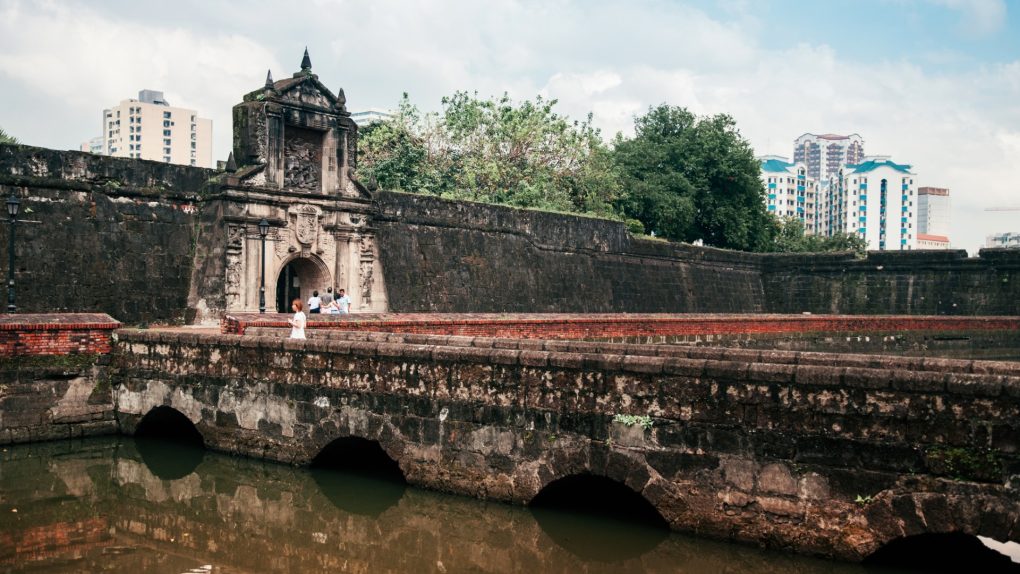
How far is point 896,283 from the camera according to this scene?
1160 inches

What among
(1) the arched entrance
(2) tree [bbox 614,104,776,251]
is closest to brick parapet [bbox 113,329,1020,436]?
(1) the arched entrance

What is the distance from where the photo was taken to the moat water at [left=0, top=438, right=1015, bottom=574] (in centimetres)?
704

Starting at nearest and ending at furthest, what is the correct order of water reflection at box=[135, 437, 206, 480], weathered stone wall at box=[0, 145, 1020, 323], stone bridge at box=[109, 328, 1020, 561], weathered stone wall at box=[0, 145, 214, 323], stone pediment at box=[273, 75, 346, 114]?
stone bridge at box=[109, 328, 1020, 561] → water reflection at box=[135, 437, 206, 480] → weathered stone wall at box=[0, 145, 214, 323] → weathered stone wall at box=[0, 145, 1020, 323] → stone pediment at box=[273, 75, 346, 114]

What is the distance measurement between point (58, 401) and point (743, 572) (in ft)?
26.7

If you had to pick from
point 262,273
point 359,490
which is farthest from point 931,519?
point 262,273

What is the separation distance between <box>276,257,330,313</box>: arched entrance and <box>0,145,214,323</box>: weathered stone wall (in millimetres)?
2125

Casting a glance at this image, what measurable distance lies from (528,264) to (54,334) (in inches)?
529

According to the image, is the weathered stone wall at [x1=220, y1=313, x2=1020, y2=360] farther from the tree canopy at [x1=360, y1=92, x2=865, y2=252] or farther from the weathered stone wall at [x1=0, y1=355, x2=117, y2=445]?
the tree canopy at [x1=360, y1=92, x2=865, y2=252]

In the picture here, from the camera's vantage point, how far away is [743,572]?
6531 millimetres

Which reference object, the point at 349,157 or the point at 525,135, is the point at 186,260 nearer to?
the point at 349,157

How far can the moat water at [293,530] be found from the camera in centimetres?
704

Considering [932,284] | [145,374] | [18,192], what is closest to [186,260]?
[18,192]

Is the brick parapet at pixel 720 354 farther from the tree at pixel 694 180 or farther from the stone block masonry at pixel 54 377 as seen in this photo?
the tree at pixel 694 180

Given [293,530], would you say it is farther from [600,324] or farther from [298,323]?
[600,324]
